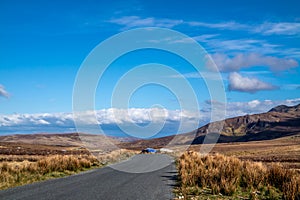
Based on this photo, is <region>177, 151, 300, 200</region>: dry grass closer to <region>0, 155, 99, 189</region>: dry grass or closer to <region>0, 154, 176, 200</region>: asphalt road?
<region>0, 154, 176, 200</region>: asphalt road

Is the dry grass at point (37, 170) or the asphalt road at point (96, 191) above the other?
the dry grass at point (37, 170)

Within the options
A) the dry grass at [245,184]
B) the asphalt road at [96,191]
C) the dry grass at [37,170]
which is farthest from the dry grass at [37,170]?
Answer: the dry grass at [245,184]

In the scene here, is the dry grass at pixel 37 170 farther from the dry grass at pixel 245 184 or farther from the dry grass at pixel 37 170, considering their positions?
the dry grass at pixel 245 184

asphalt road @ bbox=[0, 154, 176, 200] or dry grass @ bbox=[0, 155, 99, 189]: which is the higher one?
dry grass @ bbox=[0, 155, 99, 189]

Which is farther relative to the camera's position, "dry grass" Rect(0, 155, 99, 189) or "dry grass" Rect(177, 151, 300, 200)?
"dry grass" Rect(0, 155, 99, 189)

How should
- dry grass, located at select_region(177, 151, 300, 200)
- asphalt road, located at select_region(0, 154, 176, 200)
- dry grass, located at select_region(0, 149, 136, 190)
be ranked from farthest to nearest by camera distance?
dry grass, located at select_region(0, 149, 136, 190)
dry grass, located at select_region(177, 151, 300, 200)
asphalt road, located at select_region(0, 154, 176, 200)

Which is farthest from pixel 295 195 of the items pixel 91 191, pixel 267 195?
pixel 91 191

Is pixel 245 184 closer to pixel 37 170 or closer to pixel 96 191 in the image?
pixel 96 191

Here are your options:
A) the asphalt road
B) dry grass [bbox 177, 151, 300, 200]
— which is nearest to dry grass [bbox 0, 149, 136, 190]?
the asphalt road

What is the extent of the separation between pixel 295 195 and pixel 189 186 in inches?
175

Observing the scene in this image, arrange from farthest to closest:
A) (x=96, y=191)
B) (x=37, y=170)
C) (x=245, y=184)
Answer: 1. (x=37, y=170)
2. (x=245, y=184)
3. (x=96, y=191)

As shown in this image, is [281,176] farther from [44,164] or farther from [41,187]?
[44,164]

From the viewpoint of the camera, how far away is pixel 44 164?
73.0ft

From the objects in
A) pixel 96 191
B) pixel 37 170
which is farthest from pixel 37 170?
pixel 96 191
